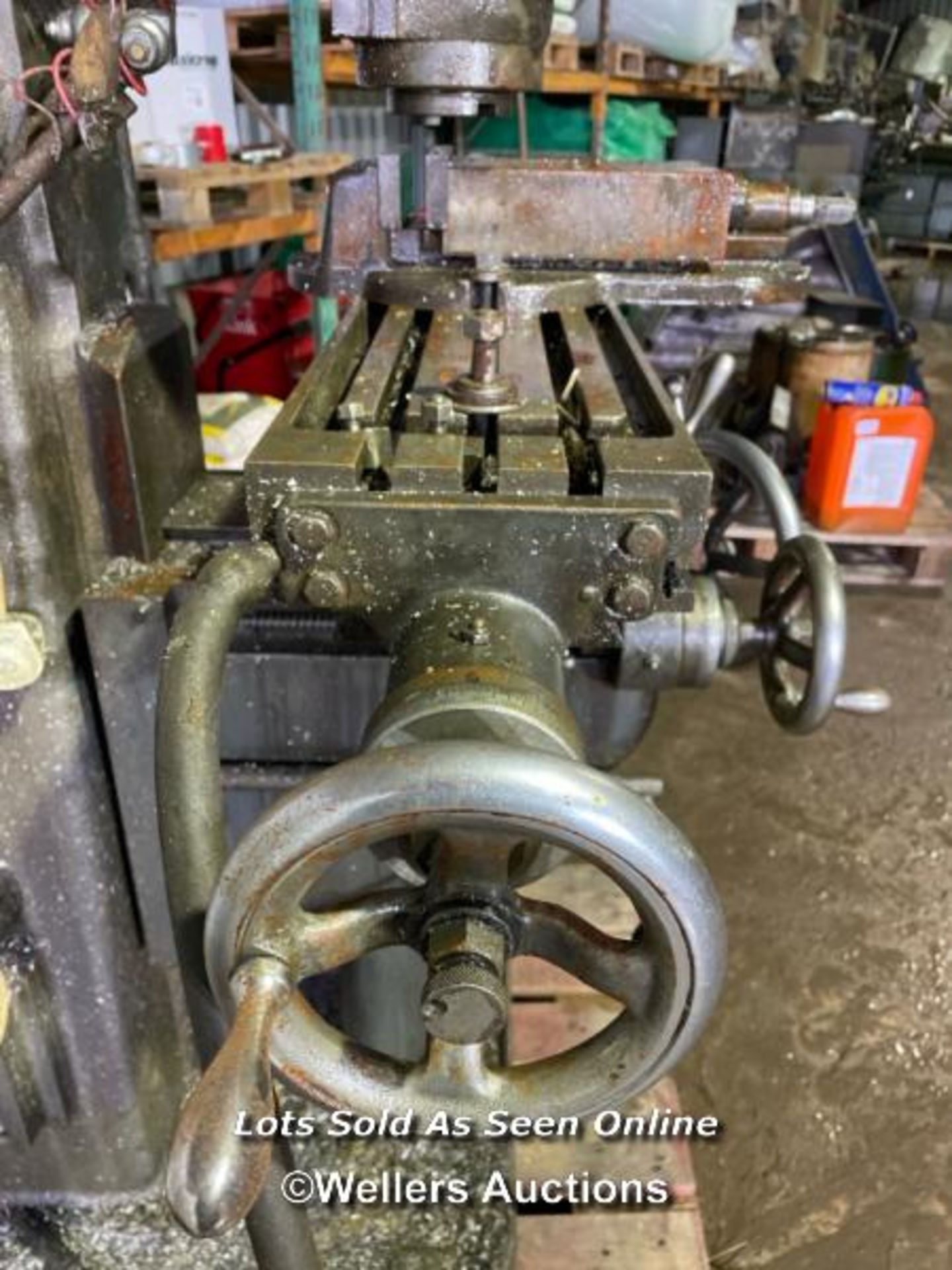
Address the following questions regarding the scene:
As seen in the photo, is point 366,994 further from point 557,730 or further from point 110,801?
point 557,730

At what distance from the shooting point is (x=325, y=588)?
0.67 meters

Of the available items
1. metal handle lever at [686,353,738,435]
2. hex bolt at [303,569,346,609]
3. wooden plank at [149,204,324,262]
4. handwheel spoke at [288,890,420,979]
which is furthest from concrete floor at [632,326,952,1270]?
wooden plank at [149,204,324,262]

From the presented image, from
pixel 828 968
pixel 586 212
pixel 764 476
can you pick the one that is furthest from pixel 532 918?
pixel 828 968

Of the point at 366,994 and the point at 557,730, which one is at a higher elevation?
the point at 557,730

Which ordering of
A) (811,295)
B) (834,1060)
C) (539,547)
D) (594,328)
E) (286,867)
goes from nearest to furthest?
(286,867), (539,547), (594,328), (834,1060), (811,295)

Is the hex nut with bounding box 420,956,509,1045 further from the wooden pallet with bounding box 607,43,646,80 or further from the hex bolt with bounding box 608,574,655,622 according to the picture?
the wooden pallet with bounding box 607,43,646,80

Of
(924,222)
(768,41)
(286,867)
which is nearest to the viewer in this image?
(286,867)

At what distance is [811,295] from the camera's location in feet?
10.2

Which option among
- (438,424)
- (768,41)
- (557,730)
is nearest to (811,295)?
(768,41)

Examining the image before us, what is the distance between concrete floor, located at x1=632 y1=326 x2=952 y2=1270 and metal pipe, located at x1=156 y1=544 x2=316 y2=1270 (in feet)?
3.39

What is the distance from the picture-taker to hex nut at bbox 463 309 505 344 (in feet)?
2.39

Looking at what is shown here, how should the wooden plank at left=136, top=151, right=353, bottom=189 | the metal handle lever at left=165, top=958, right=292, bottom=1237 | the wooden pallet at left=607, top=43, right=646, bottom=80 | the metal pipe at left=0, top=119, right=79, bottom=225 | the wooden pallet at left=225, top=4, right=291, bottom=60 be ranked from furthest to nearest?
the wooden pallet at left=607, top=43, right=646, bottom=80 → the wooden pallet at left=225, top=4, right=291, bottom=60 → the wooden plank at left=136, top=151, right=353, bottom=189 → the metal pipe at left=0, top=119, right=79, bottom=225 → the metal handle lever at left=165, top=958, right=292, bottom=1237

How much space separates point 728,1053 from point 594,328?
112cm

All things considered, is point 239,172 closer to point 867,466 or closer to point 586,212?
point 586,212
